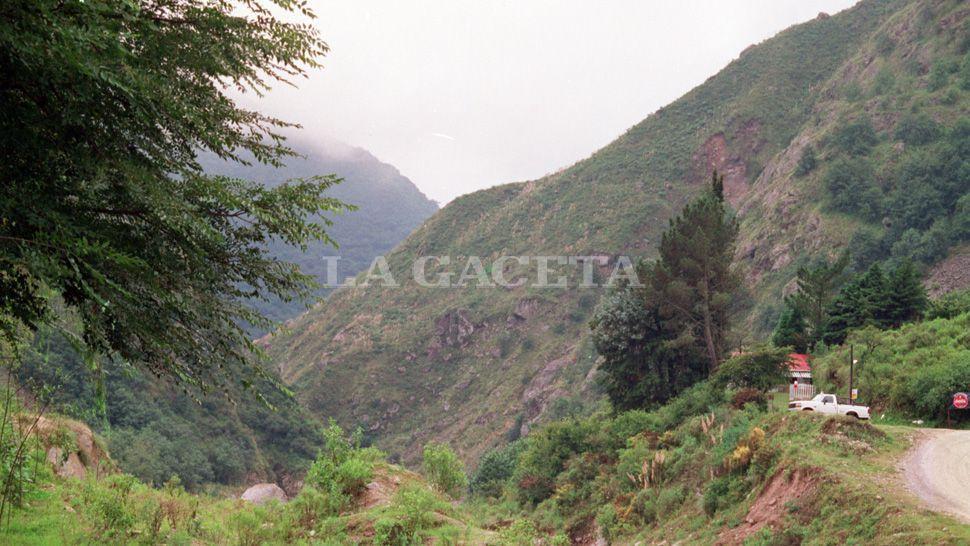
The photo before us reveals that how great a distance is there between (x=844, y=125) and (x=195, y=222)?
242ft

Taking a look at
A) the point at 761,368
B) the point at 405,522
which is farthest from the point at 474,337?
the point at 405,522

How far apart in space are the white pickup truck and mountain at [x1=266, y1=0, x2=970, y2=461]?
84.4 feet

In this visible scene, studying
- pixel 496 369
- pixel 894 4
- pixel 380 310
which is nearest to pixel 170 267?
pixel 496 369

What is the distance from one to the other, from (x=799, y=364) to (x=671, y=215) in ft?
179

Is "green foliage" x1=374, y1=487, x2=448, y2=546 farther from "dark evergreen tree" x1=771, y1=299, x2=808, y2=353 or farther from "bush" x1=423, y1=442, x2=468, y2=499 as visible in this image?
"dark evergreen tree" x1=771, y1=299, x2=808, y2=353

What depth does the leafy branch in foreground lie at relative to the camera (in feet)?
15.8

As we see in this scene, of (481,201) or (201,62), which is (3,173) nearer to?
(201,62)

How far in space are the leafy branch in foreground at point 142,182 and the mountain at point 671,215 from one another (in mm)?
41548

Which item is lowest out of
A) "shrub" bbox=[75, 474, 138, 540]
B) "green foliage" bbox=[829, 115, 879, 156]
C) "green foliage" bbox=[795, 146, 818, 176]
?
"shrub" bbox=[75, 474, 138, 540]

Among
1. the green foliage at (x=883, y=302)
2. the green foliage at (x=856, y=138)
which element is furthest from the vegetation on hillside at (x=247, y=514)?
the green foliage at (x=856, y=138)

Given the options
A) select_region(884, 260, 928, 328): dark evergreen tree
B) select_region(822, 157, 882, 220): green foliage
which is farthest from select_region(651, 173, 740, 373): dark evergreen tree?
select_region(822, 157, 882, 220): green foliage

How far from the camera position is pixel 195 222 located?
18.7 ft

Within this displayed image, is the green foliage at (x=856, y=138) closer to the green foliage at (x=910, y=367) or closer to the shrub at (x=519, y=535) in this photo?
the green foliage at (x=910, y=367)

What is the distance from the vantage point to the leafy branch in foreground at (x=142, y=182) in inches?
190
